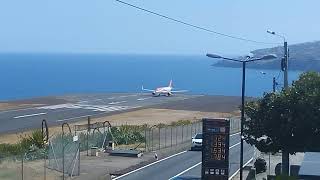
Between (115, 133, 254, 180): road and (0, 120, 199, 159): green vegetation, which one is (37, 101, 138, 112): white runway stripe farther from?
(115, 133, 254, 180): road

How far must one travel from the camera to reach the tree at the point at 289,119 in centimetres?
3400

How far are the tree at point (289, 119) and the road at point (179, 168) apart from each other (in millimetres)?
3558

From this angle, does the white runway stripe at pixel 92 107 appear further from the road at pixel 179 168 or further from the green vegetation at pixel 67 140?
the road at pixel 179 168

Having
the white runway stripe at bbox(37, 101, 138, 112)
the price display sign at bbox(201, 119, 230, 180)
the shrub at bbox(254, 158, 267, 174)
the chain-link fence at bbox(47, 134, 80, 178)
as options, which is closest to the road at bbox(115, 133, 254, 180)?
the shrub at bbox(254, 158, 267, 174)

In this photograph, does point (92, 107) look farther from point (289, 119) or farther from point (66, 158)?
point (289, 119)

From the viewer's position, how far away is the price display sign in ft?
101

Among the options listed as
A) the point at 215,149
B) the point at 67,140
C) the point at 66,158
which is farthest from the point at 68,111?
the point at 215,149

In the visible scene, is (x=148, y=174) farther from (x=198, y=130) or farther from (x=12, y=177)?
(x=198, y=130)

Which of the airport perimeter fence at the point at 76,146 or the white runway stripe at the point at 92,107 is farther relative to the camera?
the white runway stripe at the point at 92,107

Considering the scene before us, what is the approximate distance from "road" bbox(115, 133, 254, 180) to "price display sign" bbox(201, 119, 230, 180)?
520 cm

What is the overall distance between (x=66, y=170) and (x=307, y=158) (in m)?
13.7

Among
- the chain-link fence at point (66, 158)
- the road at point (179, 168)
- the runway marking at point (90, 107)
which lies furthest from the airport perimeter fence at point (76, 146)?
the runway marking at point (90, 107)

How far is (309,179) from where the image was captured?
26031mm

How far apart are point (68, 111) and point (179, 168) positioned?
46.6m
